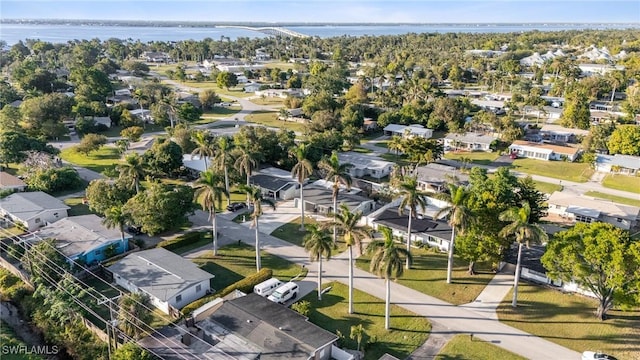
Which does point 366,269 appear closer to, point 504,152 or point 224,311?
point 224,311

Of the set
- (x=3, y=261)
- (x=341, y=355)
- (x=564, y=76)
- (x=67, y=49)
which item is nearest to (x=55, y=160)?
(x=3, y=261)

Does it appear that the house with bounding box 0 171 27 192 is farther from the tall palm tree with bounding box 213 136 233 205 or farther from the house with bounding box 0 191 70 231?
the tall palm tree with bounding box 213 136 233 205

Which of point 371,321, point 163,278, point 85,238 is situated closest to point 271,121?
point 85,238

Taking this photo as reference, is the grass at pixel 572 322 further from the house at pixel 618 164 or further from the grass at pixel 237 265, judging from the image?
the house at pixel 618 164

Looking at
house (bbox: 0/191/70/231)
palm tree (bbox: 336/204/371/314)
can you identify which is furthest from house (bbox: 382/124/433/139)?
house (bbox: 0/191/70/231)

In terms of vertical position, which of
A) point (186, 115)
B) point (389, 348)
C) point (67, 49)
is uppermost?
point (67, 49)
